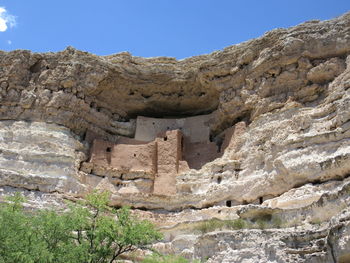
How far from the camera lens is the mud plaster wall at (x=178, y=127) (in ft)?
76.5

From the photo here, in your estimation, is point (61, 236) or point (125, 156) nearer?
point (61, 236)

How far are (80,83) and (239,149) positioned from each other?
25.4 feet

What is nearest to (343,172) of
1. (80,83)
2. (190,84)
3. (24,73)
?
(190,84)

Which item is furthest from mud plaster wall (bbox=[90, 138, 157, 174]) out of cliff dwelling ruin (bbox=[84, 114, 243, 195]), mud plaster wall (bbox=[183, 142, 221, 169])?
mud plaster wall (bbox=[183, 142, 221, 169])

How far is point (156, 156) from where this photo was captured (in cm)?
2178

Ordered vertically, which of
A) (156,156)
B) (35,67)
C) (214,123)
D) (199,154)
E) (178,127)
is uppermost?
(35,67)

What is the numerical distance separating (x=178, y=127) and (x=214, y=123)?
2.00 m

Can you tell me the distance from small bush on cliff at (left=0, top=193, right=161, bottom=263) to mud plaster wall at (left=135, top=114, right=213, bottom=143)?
10984 mm

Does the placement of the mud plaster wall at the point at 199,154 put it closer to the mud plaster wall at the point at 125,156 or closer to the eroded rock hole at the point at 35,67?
the mud plaster wall at the point at 125,156

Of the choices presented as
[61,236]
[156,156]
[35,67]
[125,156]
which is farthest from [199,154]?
[61,236]

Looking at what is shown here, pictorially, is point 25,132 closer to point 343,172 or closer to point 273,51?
point 273,51

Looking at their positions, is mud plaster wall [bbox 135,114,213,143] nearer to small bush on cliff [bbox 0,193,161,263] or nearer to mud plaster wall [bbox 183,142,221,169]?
mud plaster wall [bbox 183,142,221,169]

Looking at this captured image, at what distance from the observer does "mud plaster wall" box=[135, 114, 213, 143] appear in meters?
23.3

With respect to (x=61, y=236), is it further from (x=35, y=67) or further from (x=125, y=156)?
(x=35, y=67)
